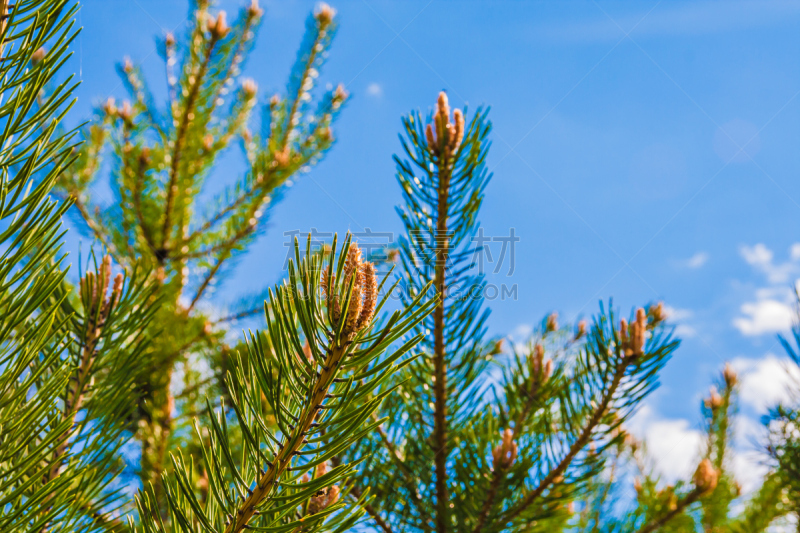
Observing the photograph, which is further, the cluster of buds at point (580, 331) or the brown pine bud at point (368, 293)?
the cluster of buds at point (580, 331)

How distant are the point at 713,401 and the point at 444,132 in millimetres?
2972

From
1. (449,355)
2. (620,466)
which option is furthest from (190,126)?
(620,466)

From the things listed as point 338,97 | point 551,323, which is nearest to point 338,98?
point 338,97

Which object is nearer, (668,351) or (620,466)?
(668,351)

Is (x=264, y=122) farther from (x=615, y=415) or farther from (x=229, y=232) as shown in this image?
(x=615, y=415)

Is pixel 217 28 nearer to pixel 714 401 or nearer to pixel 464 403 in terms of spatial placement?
pixel 464 403

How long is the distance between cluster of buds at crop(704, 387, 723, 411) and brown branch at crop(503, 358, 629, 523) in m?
2.47

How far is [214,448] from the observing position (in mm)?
612

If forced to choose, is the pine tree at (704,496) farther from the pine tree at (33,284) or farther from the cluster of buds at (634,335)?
the pine tree at (33,284)

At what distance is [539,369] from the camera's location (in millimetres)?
1308

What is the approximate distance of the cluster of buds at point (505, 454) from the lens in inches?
44.4

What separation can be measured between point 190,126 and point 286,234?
2.10m

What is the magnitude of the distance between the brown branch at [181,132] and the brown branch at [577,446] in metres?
2.41

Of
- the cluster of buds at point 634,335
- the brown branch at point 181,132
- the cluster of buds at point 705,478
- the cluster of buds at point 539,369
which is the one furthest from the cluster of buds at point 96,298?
the brown branch at point 181,132
